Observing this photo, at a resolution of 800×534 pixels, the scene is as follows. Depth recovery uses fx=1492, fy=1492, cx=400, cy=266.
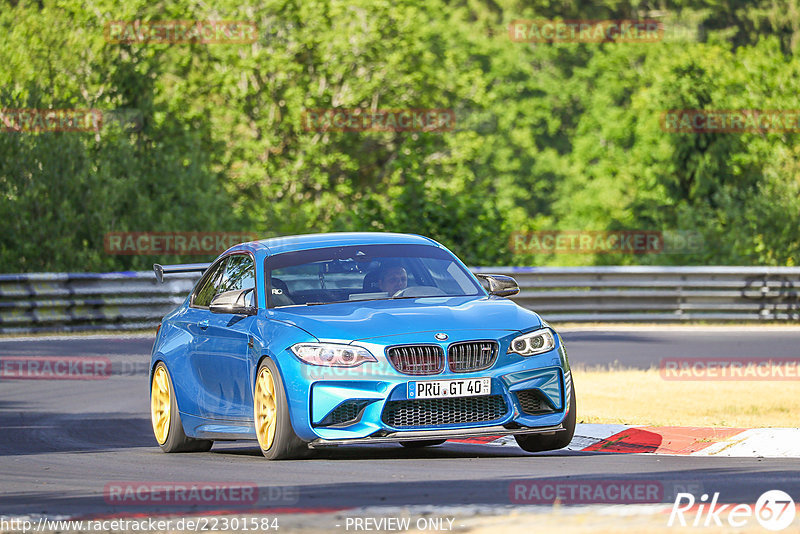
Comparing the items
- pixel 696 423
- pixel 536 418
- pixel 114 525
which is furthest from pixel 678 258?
pixel 114 525

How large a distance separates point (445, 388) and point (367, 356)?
20.2 inches

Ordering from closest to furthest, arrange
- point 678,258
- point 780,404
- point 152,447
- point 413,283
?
point 413,283
point 152,447
point 780,404
point 678,258

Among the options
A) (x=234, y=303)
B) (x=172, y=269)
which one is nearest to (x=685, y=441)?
(x=234, y=303)

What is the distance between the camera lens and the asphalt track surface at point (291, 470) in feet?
24.5

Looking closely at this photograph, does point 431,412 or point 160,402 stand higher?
point 431,412

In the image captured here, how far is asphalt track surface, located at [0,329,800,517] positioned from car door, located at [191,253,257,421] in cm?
37

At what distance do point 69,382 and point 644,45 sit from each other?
50.6 metres

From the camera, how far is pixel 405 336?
29.9ft

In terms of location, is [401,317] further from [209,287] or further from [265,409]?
[209,287]

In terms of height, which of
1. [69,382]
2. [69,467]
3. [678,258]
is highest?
[69,467]

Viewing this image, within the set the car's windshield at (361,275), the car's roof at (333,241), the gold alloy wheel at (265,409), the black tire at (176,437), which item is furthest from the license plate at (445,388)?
the black tire at (176,437)

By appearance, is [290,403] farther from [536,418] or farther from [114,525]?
[114,525]

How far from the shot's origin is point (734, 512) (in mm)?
6770

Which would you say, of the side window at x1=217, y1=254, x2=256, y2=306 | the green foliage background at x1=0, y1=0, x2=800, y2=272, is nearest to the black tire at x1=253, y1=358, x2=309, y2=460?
the side window at x1=217, y1=254, x2=256, y2=306
